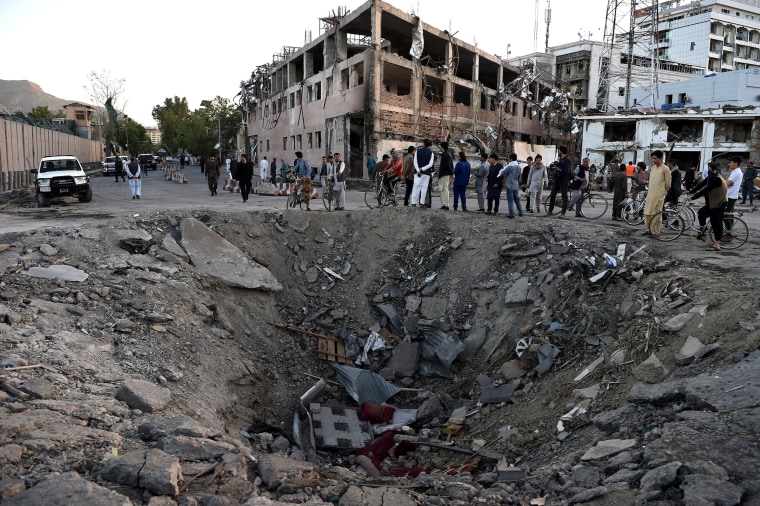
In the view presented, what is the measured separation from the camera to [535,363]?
7.84 m

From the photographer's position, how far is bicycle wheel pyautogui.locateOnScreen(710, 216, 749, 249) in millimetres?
9711

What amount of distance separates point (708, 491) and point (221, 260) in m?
8.58

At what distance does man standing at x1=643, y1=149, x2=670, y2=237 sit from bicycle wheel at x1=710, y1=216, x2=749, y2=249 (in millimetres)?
1073

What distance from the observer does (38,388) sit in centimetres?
487

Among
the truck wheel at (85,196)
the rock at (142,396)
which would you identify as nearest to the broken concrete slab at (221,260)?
the rock at (142,396)

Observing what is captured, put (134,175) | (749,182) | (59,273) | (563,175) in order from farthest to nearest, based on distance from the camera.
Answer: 1. (749,182)
2. (134,175)
3. (563,175)
4. (59,273)

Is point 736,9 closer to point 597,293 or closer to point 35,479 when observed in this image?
point 597,293

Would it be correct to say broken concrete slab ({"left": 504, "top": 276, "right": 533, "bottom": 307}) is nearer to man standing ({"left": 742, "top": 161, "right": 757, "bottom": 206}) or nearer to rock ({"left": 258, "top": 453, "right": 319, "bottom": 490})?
rock ({"left": 258, "top": 453, "right": 319, "bottom": 490})

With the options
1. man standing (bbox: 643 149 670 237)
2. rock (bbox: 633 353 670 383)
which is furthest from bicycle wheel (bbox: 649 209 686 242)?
rock (bbox: 633 353 670 383)

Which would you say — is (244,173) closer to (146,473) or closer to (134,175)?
(134,175)

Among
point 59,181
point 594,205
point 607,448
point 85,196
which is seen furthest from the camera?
point 85,196

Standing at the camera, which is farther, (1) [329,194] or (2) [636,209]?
(1) [329,194]

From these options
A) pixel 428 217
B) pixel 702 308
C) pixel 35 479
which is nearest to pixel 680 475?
pixel 702 308

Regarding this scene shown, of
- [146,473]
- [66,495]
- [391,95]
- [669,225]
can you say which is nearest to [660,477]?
[146,473]
